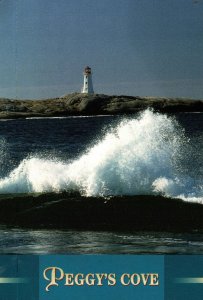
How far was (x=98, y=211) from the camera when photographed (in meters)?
7.04

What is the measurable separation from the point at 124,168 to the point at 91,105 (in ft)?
3.24

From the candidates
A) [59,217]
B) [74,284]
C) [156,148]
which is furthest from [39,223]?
[156,148]

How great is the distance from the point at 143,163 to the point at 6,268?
7.56 feet

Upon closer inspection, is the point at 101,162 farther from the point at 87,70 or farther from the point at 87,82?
the point at 87,70

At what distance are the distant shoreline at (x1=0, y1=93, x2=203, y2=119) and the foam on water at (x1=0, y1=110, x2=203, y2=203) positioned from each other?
24cm

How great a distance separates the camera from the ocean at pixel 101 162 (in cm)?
698

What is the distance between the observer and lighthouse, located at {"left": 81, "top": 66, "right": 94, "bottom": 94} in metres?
6.88

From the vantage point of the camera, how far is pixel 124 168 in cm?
759

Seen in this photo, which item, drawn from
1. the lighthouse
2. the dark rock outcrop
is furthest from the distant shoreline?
the dark rock outcrop

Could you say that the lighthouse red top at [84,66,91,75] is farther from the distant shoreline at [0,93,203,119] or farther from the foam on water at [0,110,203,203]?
the foam on water at [0,110,203,203]

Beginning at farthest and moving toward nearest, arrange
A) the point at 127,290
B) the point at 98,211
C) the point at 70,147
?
the point at 70,147, the point at 98,211, the point at 127,290

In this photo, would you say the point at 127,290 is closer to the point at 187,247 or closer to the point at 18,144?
the point at 187,247

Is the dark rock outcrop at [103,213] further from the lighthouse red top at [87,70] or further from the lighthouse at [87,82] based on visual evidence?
the lighthouse red top at [87,70]

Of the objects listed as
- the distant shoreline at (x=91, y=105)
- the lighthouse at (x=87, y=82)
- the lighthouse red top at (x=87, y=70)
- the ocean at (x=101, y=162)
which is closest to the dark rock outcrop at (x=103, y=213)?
the ocean at (x=101, y=162)
